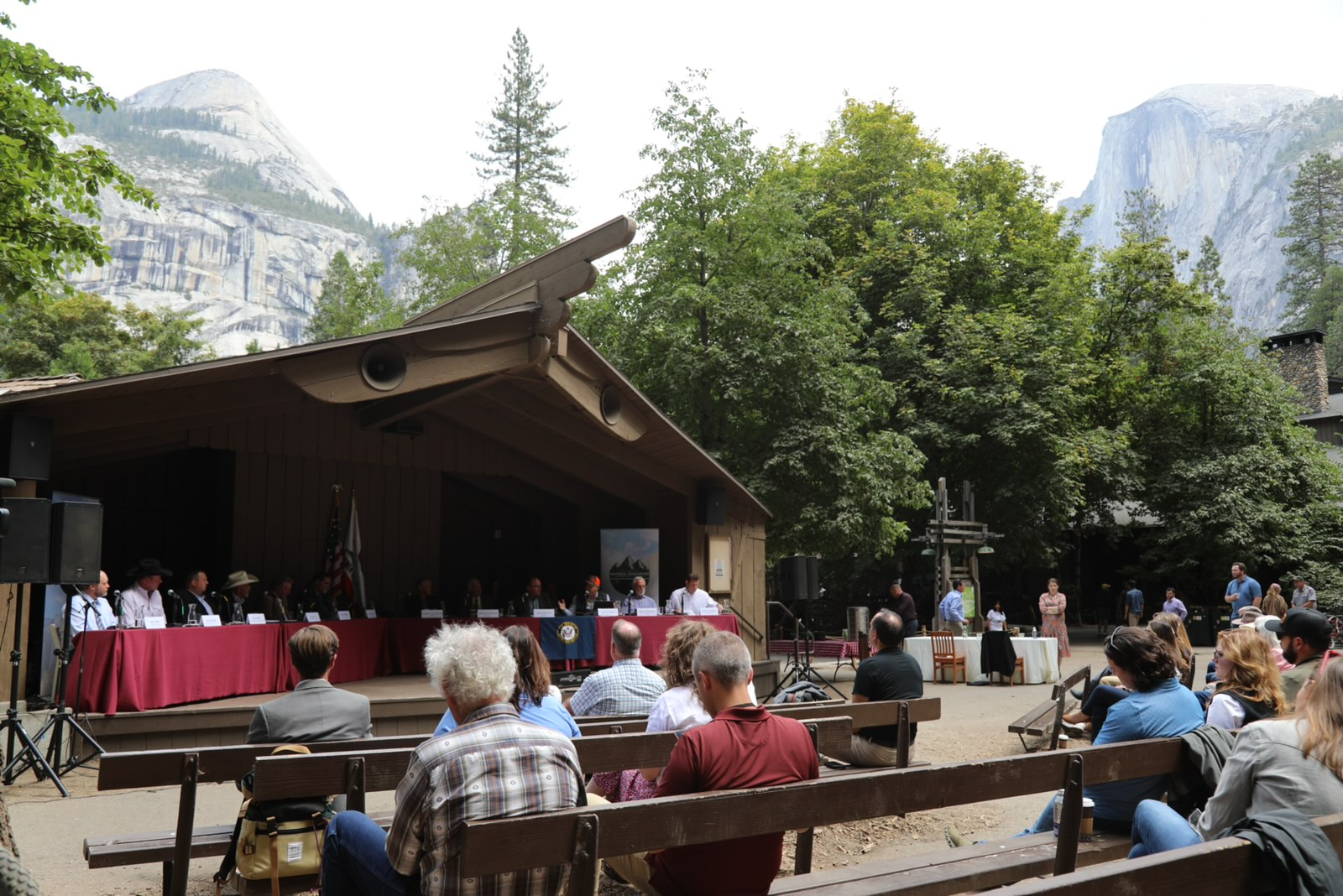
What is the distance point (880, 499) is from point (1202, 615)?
399 inches

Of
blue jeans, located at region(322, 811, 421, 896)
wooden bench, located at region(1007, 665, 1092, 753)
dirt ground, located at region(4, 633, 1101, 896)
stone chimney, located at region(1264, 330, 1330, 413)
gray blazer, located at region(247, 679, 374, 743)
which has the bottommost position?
dirt ground, located at region(4, 633, 1101, 896)

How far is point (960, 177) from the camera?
2912cm

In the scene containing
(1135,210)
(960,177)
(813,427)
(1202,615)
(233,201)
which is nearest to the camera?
(813,427)

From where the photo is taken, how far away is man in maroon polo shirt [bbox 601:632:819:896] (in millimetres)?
3174

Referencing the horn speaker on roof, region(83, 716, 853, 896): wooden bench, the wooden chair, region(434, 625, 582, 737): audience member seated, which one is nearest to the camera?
region(83, 716, 853, 896): wooden bench

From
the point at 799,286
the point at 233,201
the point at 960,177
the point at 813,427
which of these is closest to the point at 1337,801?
the point at 813,427

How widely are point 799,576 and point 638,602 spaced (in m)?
2.16

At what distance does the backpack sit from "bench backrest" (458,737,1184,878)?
1.77 m

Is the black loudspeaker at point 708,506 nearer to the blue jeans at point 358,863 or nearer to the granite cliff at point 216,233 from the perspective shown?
the blue jeans at point 358,863

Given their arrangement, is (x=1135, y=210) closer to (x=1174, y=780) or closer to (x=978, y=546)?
(x=978, y=546)

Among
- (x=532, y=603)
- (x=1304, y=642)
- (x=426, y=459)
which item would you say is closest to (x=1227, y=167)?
(x=426, y=459)

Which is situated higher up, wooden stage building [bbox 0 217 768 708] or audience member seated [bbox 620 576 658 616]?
wooden stage building [bbox 0 217 768 708]

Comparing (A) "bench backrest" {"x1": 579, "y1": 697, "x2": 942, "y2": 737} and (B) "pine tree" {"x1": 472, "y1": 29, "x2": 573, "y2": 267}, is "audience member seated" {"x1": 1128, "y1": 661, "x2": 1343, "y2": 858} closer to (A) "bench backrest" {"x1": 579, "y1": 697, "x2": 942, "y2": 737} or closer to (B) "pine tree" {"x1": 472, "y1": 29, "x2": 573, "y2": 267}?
(A) "bench backrest" {"x1": 579, "y1": 697, "x2": 942, "y2": 737}

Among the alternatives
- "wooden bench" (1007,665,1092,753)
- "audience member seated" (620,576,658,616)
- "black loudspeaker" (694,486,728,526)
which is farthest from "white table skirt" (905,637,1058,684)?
"wooden bench" (1007,665,1092,753)
